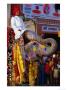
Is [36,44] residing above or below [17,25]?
below

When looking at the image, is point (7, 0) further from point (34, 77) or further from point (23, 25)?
point (34, 77)

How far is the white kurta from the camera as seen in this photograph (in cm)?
129

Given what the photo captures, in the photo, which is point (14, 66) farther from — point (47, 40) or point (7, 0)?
point (7, 0)

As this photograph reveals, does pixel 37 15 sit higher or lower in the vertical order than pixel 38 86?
higher

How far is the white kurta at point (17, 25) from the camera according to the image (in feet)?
4.22

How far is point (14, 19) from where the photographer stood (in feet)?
4.23

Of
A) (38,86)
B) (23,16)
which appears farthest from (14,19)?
(38,86)

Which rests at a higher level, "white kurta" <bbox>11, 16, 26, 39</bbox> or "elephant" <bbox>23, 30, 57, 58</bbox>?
"white kurta" <bbox>11, 16, 26, 39</bbox>

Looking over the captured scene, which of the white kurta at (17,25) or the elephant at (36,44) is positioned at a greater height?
the white kurta at (17,25)

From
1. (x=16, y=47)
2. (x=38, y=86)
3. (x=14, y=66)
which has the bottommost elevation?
(x=38, y=86)

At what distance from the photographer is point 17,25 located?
50.8 inches

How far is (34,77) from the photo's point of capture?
128 centimetres

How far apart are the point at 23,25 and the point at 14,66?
268 millimetres
